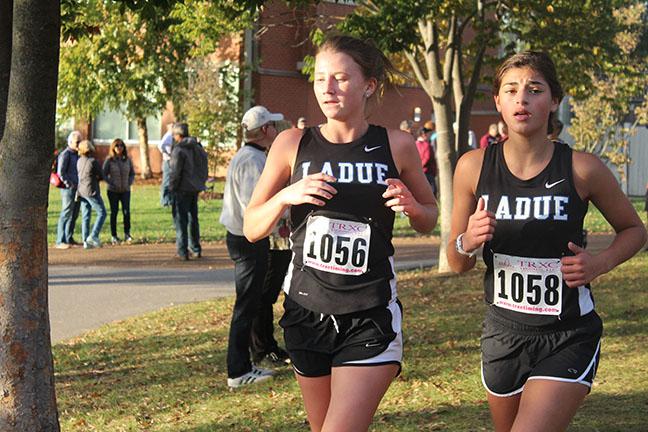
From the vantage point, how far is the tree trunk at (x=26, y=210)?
20.1 ft

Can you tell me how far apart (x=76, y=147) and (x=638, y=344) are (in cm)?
1141

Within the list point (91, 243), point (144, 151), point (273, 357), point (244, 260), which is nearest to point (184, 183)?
point (91, 243)

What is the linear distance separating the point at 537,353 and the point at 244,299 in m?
4.11

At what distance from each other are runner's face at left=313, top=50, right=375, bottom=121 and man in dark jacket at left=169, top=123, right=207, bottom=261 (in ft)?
38.8

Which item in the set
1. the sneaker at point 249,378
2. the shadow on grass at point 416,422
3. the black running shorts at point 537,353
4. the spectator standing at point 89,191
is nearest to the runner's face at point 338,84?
the black running shorts at point 537,353

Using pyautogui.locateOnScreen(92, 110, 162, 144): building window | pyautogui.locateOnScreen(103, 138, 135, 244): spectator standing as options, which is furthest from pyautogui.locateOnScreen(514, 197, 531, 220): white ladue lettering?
pyautogui.locateOnScreen(92, 110, 162, 144): building window

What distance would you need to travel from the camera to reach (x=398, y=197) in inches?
175

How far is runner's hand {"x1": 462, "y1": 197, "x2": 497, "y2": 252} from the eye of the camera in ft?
14.2

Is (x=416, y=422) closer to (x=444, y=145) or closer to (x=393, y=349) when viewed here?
(x=393, y=349)

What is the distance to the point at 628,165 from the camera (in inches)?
1448

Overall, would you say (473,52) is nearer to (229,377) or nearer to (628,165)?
(229,377)

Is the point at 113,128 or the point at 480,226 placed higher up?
the point at 113,128

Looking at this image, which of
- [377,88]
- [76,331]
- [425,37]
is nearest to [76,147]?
[425,37]

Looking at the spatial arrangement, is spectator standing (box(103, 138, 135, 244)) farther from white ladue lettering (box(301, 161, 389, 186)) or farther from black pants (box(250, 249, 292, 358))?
white ladue lettering (box(301, 161, 389, 186))
